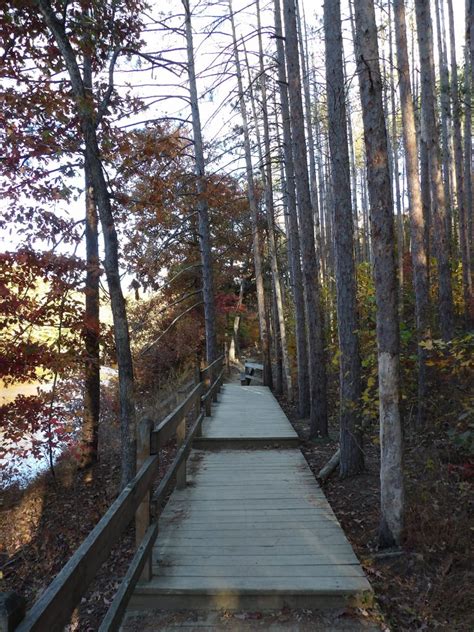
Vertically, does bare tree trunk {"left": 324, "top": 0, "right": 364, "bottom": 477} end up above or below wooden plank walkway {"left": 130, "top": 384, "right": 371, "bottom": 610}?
above

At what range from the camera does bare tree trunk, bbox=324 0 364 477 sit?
6.01 metres

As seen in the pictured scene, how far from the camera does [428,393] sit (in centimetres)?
882

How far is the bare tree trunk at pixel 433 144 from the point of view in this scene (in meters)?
10.1

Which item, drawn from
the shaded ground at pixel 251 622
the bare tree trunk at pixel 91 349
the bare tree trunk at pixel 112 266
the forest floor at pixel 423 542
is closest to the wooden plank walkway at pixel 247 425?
the bare tree trunk at pixel 112 266

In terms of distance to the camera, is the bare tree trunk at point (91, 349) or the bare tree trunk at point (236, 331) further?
the bare tree trunk at point (236, 331)

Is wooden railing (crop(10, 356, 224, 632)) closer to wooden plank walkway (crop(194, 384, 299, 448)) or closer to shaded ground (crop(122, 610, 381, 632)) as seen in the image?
shaded ground (crop(122, 610, 381, 632))

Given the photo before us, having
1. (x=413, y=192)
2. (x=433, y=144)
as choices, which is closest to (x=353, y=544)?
(x=413, y=192)

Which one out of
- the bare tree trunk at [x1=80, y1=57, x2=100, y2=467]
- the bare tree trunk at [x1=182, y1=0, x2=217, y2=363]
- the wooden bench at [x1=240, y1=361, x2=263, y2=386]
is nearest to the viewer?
the bare tree trunk at [x1=80, y1=57, x2=100, y2=467]

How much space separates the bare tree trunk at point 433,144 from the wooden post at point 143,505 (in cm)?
827

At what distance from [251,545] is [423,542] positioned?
1444 millimetres

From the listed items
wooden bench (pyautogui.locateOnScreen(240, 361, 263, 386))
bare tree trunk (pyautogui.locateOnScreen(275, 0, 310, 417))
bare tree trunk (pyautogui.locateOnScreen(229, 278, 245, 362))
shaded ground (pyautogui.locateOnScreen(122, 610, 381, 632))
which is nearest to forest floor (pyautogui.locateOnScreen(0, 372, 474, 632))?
shaded ground (pyautogui.locateOnScreen(122, 610, 381, 632))

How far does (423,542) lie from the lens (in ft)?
13.0

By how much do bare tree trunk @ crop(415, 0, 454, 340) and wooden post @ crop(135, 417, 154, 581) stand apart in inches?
326

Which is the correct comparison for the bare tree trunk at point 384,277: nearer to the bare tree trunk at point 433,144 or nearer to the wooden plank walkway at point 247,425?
the wooden plank walkway at point 247,425
